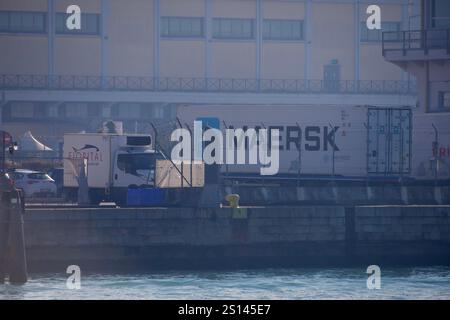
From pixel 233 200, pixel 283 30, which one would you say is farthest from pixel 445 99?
pixel 283 30

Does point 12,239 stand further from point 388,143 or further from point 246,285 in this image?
point 388,143

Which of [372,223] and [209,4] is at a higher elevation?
[209,4]

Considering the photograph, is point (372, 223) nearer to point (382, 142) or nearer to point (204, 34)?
point (382, 142)

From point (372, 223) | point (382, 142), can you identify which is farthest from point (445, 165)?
point (372, 223)

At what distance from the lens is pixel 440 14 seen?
59094 millimetres

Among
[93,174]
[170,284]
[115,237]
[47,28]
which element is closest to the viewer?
[170,284]

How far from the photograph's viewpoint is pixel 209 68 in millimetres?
87938

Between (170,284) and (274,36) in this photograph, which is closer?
(170,284)

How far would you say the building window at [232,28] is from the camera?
8800 cm

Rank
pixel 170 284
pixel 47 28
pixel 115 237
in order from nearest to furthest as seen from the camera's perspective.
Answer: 1. pixel 170 284
2. pixel 115 237
3. pixel 47 28

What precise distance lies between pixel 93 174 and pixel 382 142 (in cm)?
1375

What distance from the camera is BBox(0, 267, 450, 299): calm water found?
39.2 metres

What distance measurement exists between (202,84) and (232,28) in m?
4.36

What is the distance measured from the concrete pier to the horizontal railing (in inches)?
1572
